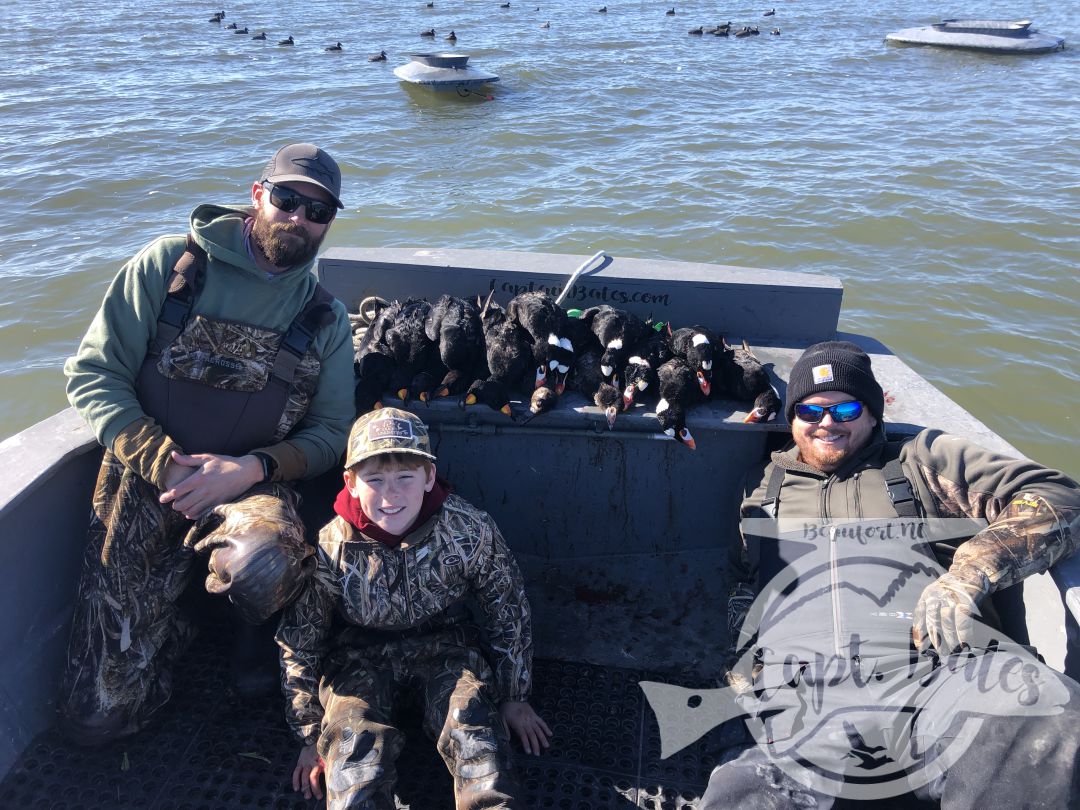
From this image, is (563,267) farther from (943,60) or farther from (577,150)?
(943,60)

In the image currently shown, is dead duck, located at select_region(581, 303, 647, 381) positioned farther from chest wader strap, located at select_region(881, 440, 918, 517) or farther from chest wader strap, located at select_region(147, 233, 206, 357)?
chest wader strap, located at select_region(147, 233, 206, 357)

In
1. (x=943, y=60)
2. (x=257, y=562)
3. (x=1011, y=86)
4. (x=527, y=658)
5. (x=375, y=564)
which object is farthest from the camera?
(x=943, y=60)

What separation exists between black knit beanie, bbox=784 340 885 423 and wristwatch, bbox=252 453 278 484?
8.03 feet

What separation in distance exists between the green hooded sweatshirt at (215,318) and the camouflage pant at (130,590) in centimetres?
29

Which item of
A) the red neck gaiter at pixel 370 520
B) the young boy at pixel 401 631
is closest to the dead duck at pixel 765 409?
the young boy at pixel 401 631

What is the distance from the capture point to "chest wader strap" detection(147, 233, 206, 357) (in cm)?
364

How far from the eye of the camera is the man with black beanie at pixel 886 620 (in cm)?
271

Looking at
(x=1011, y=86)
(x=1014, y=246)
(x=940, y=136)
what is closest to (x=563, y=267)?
(x=1014, y=246)

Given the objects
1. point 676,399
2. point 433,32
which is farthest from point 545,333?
point 433,32

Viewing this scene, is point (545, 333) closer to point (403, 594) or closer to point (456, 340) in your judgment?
point (456, 340)

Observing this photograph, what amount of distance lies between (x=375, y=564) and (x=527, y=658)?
823 millimetres

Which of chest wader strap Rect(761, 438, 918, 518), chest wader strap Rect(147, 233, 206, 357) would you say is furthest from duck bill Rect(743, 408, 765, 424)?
chest wader strap Rect(147, 233, 206, 357)

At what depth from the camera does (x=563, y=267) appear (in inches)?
201

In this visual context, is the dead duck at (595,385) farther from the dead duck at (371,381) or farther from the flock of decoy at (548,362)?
the dead duck at (371,381)
